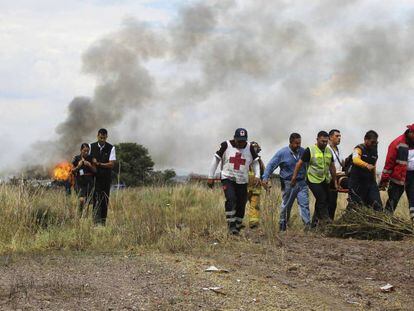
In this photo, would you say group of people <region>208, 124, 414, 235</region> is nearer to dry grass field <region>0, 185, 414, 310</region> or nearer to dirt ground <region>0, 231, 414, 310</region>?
dry grass field <region>0, 185, 414, 310</region>

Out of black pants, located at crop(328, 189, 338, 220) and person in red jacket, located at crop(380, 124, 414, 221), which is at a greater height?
person in red jacket, located at crop(380, 124, 414, 221)

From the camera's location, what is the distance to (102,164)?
496 inches

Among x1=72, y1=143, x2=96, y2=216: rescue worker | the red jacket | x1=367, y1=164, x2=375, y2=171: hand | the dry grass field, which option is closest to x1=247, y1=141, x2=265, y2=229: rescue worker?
the dry grass field

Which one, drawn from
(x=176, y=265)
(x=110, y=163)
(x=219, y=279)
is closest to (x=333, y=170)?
(x=110, y=163)

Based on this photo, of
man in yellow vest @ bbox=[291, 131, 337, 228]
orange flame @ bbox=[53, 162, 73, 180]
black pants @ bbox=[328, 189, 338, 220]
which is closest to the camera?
man in yellow vest @ bbox=[291, 131, 337, 228]

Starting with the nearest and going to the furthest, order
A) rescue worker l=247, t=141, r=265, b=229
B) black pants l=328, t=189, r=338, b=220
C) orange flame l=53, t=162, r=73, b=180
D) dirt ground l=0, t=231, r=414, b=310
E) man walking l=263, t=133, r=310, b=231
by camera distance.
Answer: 1. dirt ground l=0, t=231, r=414, b=310
2. man walking l=263, t=133, r=310, b=231
3. black pants l=328, t=189, r=338, b=220
4. rescue worker l=247, t=141, r=265, b=229
5. orange flame l=53, t=162, r=73, b=180

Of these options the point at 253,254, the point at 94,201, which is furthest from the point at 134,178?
the point at 253,254

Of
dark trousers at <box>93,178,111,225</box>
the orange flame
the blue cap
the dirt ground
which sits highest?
the blue cap

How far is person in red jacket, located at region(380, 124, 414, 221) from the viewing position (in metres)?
11.3

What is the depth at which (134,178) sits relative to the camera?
113 feet

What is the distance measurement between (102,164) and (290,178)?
3.41 metres

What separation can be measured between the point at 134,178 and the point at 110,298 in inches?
1115

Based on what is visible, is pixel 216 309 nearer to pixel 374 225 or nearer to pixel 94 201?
pixel 374 225

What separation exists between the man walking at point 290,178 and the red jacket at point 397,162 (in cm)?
138
